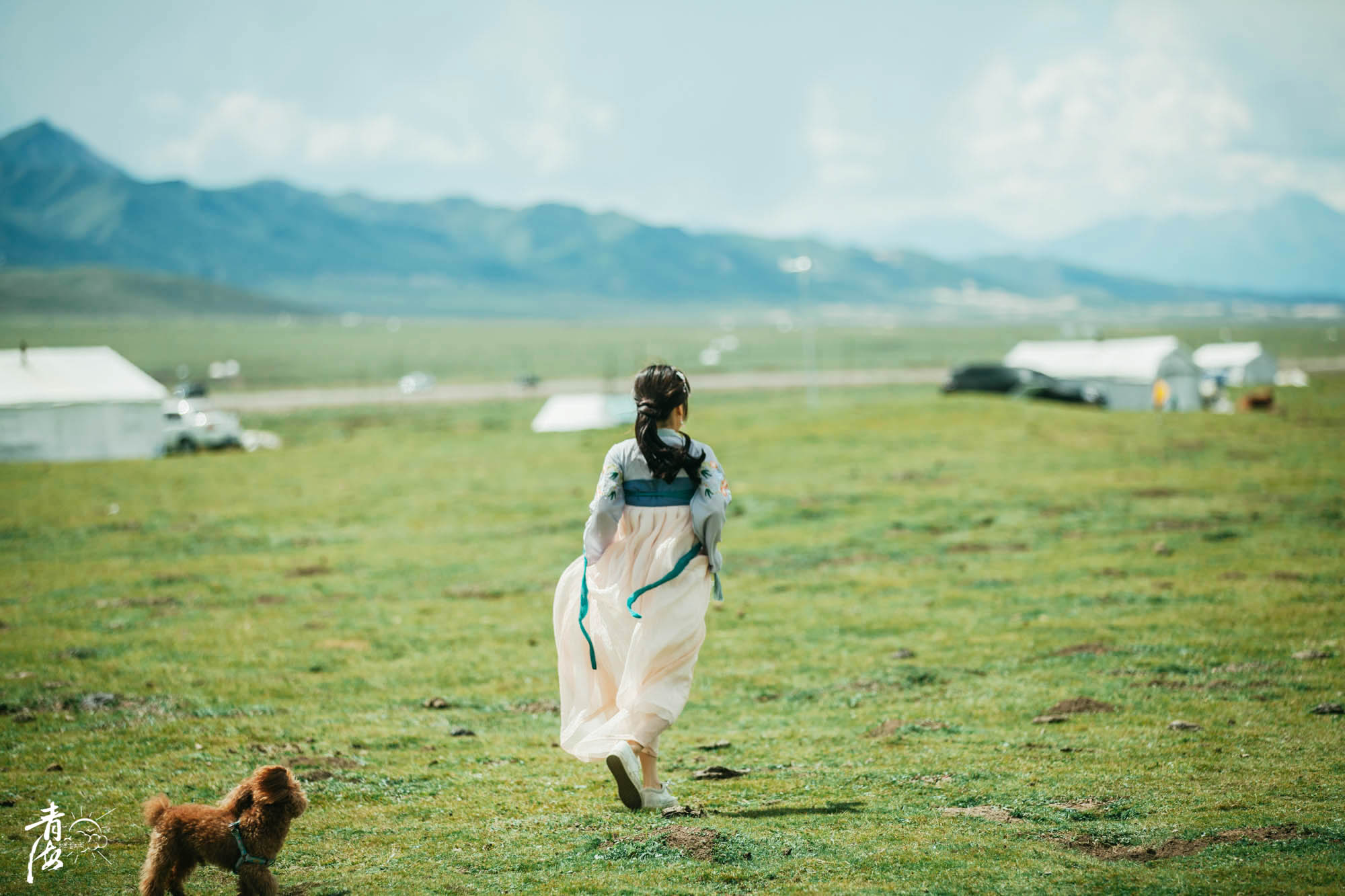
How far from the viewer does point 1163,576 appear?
1391 centimetres

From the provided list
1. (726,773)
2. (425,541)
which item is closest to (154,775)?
(726,773)

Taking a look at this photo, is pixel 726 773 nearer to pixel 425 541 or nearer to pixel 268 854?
pixel 268 854

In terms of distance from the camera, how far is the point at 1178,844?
5.54 metres

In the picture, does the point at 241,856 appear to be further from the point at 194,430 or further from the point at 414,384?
the point at 414,384

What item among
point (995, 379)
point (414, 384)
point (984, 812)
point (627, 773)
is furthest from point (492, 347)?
point (984, 812)

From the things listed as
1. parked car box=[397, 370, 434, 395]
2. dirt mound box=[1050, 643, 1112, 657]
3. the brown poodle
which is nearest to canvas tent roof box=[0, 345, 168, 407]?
parked car box=[397, 370, 434, 395]

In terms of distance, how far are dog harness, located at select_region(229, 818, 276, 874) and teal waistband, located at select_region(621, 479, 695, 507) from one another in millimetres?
2735

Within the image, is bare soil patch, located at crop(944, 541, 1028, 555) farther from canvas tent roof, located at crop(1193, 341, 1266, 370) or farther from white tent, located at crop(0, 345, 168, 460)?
canvas tent roof, located at crop(1193, 341, 1266, 370)

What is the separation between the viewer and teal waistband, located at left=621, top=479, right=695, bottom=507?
21.1 ft

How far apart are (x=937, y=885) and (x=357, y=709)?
233 inches

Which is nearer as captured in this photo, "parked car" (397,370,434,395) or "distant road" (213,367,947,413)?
"distant road" (213,367,947,413)

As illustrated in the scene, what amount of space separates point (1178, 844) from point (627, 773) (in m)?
2.93

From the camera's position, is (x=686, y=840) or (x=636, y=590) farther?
(x=636, y=590)

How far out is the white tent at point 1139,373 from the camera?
1725 inches
